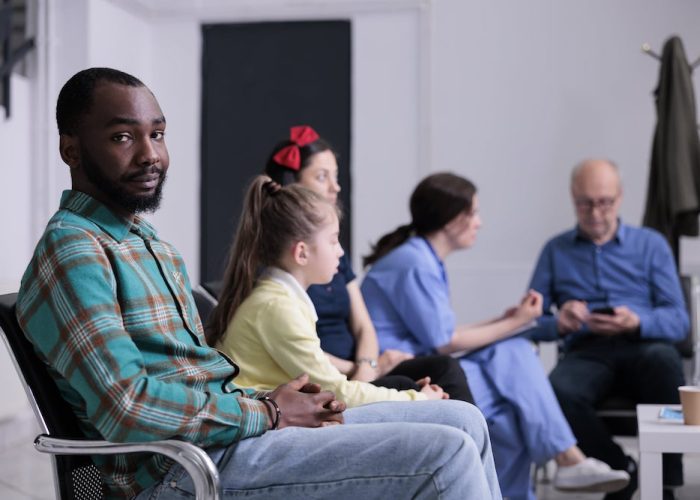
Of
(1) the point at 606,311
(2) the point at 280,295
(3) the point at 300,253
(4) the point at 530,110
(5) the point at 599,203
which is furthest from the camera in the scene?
(4) the point at 530,110

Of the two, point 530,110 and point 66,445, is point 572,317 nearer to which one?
point 530,110

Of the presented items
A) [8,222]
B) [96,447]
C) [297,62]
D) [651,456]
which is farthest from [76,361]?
[297,62]

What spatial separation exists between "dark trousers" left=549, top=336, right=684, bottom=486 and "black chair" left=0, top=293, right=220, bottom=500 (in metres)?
2.11

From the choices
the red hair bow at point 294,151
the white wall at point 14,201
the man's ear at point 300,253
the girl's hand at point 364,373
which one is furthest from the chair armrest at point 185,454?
the white wall at point 14,201

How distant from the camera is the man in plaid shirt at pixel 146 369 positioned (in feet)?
5.08

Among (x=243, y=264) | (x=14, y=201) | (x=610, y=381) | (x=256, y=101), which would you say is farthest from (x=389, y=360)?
(x=256, y=101)

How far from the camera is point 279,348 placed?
2.20 meters

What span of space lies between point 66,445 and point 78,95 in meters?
0.56

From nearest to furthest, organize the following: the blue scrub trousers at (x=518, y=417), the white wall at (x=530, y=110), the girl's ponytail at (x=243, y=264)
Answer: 1. the girl's ponytail at (x=243, y=264)
2. the blue scrub trousers at (x=518, y=417)
3. the white wall at (x=530, y=110)

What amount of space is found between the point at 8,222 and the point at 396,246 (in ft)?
6.82

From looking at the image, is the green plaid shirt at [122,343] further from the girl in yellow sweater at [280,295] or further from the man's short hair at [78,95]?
the girl in yellow sweater at [280,295]

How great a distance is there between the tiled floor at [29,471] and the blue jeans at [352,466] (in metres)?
2.23

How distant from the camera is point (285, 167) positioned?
10.6ft

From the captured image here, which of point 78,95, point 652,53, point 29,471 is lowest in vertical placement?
point 29,471
